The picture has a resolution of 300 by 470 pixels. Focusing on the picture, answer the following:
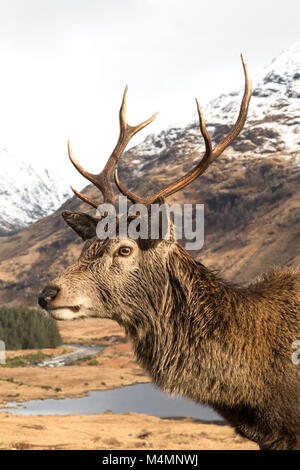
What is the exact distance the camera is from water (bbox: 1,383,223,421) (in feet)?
83.4

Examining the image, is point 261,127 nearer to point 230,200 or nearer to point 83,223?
point 230,200

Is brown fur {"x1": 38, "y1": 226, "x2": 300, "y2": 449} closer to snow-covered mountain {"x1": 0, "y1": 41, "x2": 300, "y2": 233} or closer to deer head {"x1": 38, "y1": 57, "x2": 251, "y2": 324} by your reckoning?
deer head {"x1": 38, "y1": 57, "x2": 251, "y2": 324}

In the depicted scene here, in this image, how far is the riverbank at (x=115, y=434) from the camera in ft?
48.4

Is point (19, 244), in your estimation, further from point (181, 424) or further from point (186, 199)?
point (181, 424)

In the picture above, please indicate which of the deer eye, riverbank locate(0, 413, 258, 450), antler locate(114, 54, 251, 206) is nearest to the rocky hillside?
riverbank locate(0, 413, 258, 450)

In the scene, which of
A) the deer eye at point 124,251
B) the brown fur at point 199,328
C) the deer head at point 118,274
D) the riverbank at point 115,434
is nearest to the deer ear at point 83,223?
the deer head at point 118,274

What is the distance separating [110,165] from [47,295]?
2198 millimetres

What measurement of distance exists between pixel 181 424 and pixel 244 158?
279 ft

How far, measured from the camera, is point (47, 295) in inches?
171

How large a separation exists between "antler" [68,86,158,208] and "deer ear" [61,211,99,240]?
0.41 m

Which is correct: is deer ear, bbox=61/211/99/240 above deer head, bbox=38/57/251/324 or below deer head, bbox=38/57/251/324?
above

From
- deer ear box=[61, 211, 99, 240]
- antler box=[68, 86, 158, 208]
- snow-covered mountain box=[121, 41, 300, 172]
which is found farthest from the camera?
→ snow-covered mountain box=[121, 41, 300, 172]


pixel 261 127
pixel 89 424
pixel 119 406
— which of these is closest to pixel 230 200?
pixel 261 127

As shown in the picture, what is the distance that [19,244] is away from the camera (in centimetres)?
12350
